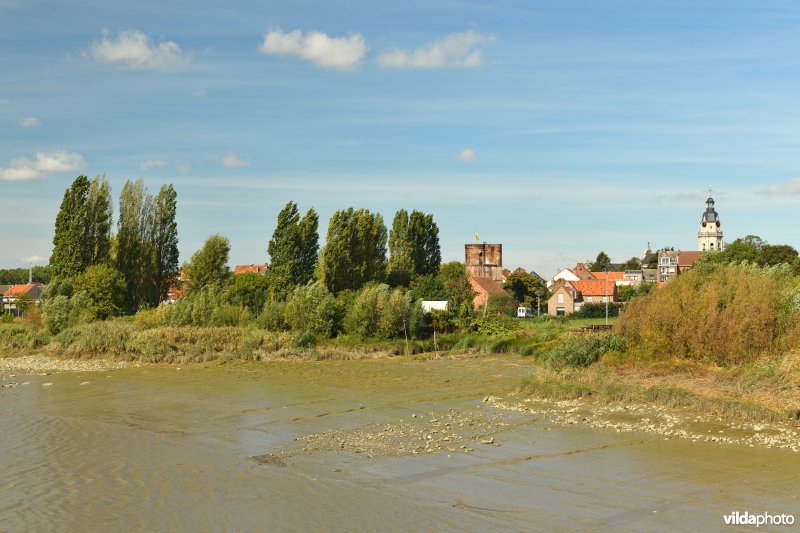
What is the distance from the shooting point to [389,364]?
33.7 meters

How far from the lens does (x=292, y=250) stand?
48938mm

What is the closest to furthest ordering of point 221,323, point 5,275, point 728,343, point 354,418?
point 354,418 < point 728,343 < point 221,323 < point 5,275

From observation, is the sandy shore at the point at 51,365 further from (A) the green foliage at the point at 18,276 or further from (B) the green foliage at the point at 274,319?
(A) the green foliage at the point at 18,276

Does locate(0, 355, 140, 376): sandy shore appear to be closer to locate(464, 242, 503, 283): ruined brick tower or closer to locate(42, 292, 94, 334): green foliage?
locate(42, 292, 94, 334): green foliage

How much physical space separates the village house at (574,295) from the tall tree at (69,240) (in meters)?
48.7

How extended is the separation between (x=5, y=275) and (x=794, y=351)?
152 meters

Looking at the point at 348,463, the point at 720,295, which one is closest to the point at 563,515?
the point at 348,463

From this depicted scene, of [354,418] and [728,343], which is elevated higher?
[728,343]

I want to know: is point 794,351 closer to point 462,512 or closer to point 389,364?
point 462,512

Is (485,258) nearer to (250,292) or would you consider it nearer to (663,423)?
(250,292)

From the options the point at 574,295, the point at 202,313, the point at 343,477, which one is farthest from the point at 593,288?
the point at 343,477

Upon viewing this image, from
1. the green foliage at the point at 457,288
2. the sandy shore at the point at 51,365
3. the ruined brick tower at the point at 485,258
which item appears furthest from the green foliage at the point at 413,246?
the sandy shore at the point at 51,365

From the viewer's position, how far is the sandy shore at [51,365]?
31984 mm

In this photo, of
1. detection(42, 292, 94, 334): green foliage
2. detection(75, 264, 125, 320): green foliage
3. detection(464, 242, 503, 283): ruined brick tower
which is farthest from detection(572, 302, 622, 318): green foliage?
detection(42, 292, 94, 334): green foliage
